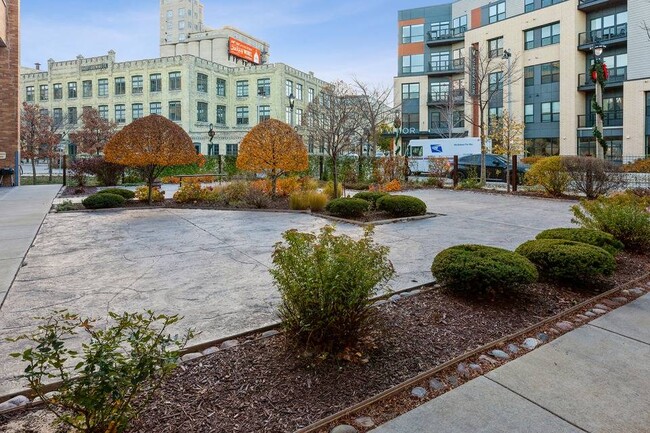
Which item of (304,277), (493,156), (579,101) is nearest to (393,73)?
(579,101)

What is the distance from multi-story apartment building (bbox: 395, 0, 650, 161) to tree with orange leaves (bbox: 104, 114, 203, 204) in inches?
904

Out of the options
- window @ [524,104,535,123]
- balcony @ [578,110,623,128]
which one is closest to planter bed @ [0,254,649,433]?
balcony @ [578,110,623,128]

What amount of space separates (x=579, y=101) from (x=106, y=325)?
133ft

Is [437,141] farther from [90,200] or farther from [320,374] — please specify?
[320,374]

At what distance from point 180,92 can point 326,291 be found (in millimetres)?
53640

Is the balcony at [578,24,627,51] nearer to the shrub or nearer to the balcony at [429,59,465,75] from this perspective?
the balcony at [429,59,465,75]

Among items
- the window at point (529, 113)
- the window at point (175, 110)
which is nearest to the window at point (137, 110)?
the window at point (175, 110)

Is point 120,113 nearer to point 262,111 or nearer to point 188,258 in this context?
point 262,111

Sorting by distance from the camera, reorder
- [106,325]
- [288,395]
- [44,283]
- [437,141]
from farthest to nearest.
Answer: [437,141]
[44,283]
[106,325]
[288,395]

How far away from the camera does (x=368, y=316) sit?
135 inches

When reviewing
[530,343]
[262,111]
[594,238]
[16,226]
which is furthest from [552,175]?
[262,111]

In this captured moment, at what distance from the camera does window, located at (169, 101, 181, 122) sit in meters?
52.2

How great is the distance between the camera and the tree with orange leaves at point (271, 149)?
14.5 metres

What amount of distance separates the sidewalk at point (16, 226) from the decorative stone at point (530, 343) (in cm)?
492
